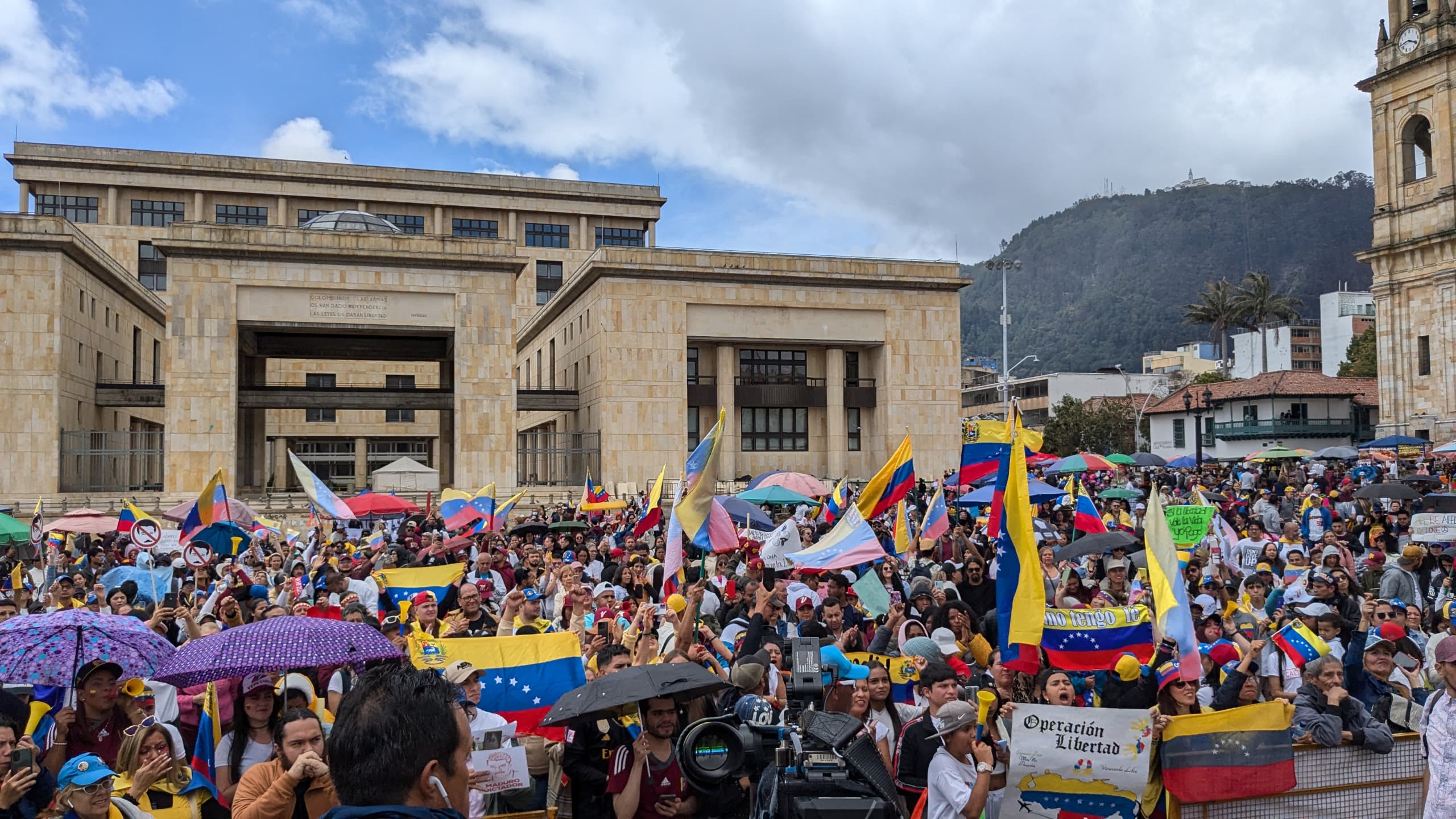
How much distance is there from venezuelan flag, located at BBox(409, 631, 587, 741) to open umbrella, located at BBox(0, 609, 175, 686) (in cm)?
165

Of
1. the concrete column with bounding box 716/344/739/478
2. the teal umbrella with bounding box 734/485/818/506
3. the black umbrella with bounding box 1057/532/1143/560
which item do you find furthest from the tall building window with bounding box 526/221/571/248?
the black umbrella with bounding box 1057/532/1143/560

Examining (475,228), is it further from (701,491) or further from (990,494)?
(701,491)

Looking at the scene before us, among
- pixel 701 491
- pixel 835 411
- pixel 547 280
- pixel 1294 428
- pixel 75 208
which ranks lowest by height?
pixel 701 491

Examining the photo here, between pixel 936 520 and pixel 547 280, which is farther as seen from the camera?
pixel 547 280

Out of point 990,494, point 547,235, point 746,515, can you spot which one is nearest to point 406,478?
point 746,515

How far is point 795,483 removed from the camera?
23.3 m

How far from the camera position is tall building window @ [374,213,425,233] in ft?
234

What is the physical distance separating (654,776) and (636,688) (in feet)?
1.41

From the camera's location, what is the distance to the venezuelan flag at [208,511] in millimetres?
16547

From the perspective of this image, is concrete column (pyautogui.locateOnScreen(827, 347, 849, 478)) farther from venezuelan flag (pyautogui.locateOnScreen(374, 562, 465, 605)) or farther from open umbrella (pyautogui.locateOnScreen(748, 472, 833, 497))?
A: venezuelan flag (pyautogui.locateOnScreen(374, 562, 465, 605))

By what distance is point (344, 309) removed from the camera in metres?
44.8

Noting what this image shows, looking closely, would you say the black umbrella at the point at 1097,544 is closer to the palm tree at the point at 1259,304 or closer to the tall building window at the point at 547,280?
the tall building window at the point at 547,280

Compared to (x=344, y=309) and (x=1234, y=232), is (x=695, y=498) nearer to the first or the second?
(x=344, y=309)

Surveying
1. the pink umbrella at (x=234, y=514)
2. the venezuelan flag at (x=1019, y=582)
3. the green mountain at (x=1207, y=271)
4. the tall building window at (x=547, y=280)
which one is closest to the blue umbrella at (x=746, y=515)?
the pink umbrella at (x=234, y=514)
